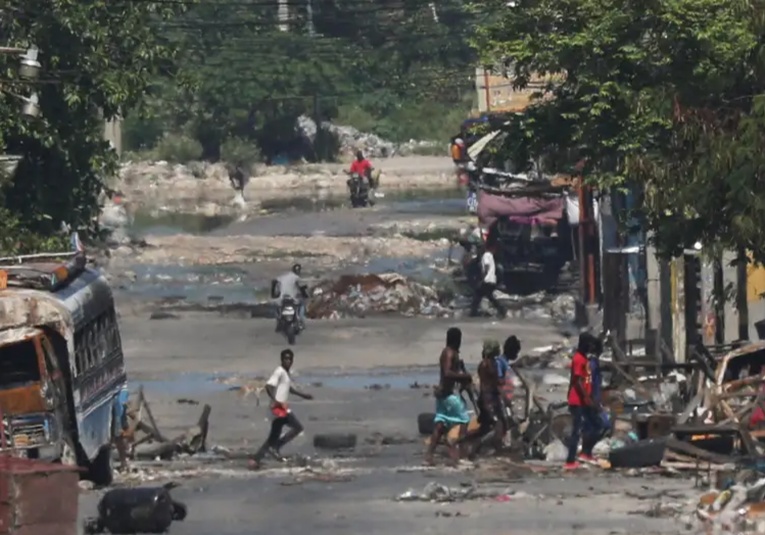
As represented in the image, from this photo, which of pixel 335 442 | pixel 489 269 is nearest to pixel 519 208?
pixel 489 269

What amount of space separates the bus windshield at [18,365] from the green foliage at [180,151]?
61067 millimetres

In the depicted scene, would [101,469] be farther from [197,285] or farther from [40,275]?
[197,285]

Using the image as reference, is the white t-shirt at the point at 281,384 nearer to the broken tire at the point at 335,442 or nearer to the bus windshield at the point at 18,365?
the broken tire at the point at 335,442

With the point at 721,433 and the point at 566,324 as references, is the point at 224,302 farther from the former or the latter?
the point at 721,433

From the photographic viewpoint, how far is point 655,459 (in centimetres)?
1995

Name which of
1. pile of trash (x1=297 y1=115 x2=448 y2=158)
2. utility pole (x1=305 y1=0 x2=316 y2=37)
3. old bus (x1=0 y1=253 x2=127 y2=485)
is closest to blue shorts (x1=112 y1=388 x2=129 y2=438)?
old bus (x1=0 y1=253 x2=127 y2=485)

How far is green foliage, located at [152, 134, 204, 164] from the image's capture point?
80.3 metres

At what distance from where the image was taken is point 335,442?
2355cm

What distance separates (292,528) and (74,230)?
45.4 ft

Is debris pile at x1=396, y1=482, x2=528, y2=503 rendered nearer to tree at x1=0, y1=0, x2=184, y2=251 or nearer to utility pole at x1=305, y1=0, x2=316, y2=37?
tree at x1=0, y1=0, x2=184, y2=251

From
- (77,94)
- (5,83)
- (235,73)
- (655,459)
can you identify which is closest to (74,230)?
(77,94)

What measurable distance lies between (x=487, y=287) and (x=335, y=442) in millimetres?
13312

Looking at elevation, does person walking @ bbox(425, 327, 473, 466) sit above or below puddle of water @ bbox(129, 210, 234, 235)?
above

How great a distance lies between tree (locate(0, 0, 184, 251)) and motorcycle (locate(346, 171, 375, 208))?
101 ft
